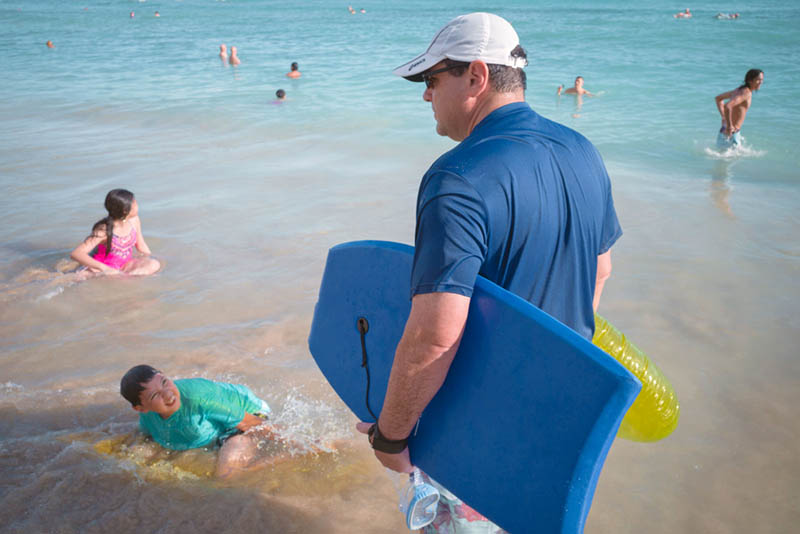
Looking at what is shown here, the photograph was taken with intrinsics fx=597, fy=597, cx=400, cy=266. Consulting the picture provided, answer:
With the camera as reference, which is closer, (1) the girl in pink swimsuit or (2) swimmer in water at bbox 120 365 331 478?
(2) swimmer in water at bbox 120 365 331 478

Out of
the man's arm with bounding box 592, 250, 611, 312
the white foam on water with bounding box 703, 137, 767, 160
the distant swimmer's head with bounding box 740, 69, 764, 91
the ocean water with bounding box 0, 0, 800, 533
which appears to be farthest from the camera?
the white foam on water with bounding box 703, 137, 767, 160

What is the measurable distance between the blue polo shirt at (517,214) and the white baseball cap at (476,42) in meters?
0.14

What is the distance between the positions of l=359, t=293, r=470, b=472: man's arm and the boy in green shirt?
6.53ft

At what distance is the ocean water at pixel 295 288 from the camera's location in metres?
3.02

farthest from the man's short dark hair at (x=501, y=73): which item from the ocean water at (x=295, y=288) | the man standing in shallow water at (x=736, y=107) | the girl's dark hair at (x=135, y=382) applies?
the man standing in shallow water at (x=736, y=107)

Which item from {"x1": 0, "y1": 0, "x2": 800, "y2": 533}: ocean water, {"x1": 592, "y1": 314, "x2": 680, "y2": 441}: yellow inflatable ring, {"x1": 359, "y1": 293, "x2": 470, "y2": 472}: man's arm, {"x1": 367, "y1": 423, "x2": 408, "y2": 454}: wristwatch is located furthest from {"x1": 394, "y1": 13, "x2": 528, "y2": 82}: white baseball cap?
{"x1": 0, "y1": 0, "x2": 800, "y2": 533}: ocean water

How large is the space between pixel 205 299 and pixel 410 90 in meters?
12.1

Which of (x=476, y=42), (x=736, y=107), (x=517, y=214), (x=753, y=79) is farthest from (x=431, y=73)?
(x=736, y=107)

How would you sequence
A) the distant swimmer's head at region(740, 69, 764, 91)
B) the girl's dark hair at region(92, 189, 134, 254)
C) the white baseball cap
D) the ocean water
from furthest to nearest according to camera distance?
the distant swimmer's head at region(740, 69, 764, 91) → the girl's dark hair at region(92, 189, 134, 254) → the ocean water → the white baseball cap

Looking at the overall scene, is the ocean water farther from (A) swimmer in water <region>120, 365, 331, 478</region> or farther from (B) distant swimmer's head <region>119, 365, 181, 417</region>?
(B) distant swimmer's head <region>119, 365, 181, 417</region>

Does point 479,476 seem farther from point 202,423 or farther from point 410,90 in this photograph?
point 410,90

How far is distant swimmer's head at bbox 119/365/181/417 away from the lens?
10.3ft

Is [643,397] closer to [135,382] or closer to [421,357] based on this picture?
[421,357]

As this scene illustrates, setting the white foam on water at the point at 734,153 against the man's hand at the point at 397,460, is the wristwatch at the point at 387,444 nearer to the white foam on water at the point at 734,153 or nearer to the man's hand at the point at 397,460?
the man's hand at the point at 397,460
